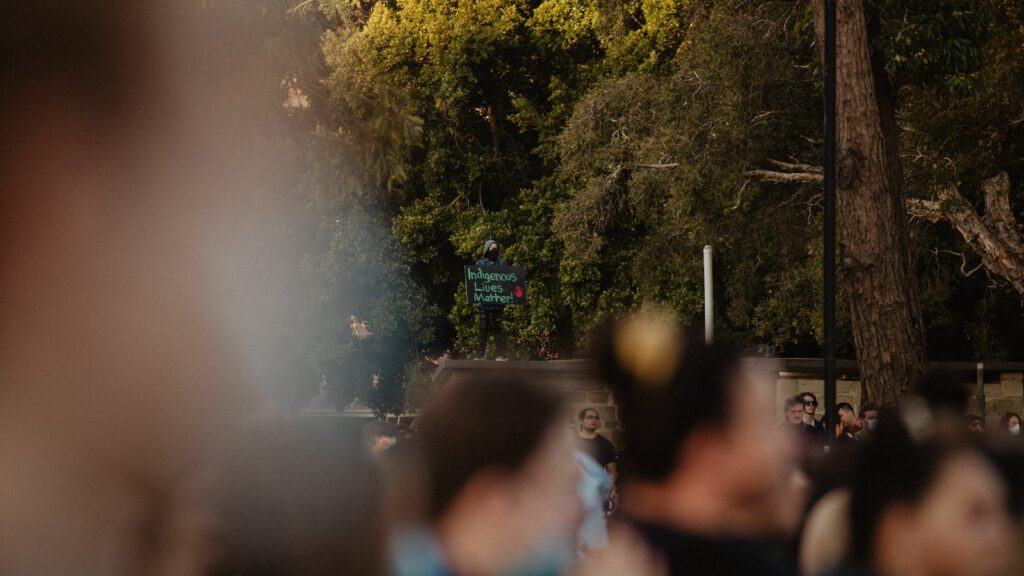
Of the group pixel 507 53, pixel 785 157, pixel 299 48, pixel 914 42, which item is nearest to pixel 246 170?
pixel 299 48

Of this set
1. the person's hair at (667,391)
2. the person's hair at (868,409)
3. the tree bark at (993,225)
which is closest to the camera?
the person's hair at (667,391)

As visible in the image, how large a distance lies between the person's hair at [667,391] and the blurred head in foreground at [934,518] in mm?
591

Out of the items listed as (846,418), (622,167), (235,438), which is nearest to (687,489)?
(235,438)

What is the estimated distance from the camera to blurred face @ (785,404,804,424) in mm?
10743

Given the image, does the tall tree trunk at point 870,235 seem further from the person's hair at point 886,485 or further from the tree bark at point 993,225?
the person's hair at point 886,485

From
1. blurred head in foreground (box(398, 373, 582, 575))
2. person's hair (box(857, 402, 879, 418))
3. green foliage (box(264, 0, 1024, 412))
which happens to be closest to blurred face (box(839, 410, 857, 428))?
person's hair (box(857, 402, 879, 418))

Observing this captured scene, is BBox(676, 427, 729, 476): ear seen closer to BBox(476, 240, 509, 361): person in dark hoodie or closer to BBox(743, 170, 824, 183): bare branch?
BBox(476, 240, 509, 361): person in dark hoodie

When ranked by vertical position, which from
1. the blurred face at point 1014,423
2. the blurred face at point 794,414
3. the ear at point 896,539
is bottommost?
the blurred face at point 1014,423

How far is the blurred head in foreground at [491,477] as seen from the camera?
2520 millimetres

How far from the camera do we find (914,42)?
46.6ft

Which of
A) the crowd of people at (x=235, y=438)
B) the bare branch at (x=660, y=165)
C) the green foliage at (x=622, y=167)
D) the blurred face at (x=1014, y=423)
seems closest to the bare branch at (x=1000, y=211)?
the green foliage at (x=622, y=167)

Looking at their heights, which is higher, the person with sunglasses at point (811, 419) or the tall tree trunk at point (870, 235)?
the tall tree trunk at point (870, 235)

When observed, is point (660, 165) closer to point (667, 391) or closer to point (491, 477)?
point (667, 391)

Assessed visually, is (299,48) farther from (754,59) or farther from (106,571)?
(754,59)
